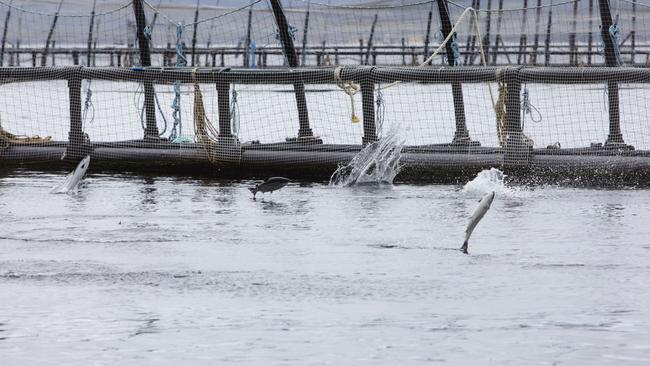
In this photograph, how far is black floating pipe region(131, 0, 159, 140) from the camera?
1855 cm

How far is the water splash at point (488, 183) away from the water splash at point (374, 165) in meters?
1.01

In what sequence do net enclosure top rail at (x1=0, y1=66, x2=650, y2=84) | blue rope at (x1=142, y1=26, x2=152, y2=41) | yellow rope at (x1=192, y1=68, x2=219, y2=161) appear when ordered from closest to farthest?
net enclosure top rail at (x1=0, y1=66, x2=650, y2=84)
yellow rope at (x1=192, y1=68, x2=219, y2=161)
blue rope at (x1=142, y1=26, x2=152, y2=41)

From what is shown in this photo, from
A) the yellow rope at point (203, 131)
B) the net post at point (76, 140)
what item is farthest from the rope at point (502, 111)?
the net post at point (76, 140)

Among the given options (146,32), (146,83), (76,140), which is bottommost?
(76,140)

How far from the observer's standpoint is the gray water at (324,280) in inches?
306

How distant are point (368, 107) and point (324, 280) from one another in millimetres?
7528

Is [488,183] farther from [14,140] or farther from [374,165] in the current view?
[14,140]

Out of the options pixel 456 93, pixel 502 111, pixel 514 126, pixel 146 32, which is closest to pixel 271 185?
pixel 514 126

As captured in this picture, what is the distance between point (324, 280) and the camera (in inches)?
386

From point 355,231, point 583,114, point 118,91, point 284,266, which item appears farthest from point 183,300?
point 118,91

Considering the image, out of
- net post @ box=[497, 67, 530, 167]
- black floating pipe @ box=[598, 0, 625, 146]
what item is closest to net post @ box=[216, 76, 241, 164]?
net post @ box=[497, 67, 530, 167]

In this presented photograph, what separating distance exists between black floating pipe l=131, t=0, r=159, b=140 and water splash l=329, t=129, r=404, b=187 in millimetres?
2857

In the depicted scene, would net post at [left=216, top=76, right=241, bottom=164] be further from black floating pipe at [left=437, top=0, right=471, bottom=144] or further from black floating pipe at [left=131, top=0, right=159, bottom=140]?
black floating pipe at [left=437, top=0, right=471, bottom=144]

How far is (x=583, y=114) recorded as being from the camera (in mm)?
35281
